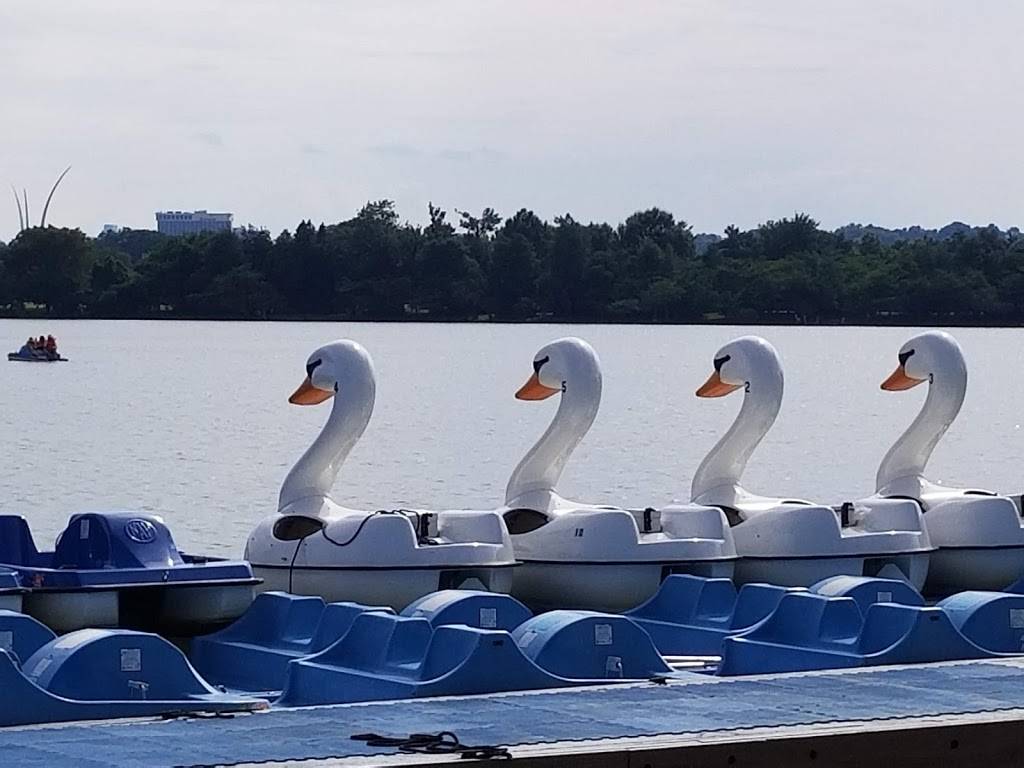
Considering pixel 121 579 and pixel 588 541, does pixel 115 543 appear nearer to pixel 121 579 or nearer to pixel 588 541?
pixel 121 579

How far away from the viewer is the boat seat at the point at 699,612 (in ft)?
47.9

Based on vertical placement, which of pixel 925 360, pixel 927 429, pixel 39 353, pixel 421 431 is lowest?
pixel 421 431

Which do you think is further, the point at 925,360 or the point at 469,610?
the point at 925,360

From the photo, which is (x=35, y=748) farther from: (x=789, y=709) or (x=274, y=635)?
(x=274, y=635)

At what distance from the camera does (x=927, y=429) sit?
64.3ft

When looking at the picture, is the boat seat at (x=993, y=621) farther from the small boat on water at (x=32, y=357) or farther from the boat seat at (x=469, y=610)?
the small boat on water at (x=32, y=357)

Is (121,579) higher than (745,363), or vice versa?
(745,363)

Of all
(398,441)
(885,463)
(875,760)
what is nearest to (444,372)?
(398,441)

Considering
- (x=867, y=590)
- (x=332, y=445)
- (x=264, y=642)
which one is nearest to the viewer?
(x=867, y=590)

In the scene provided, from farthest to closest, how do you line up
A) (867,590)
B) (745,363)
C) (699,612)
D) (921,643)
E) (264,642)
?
(745,363)
(699,612)
(264,642)
(867,590)
(921,643)

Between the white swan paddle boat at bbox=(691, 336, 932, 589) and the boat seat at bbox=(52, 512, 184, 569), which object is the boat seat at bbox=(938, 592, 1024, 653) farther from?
the boat seat at bbox=(52, 512, 184, 569)

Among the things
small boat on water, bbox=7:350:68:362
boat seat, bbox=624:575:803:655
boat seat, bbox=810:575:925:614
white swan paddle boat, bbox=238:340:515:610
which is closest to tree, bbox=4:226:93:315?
small boat on water, bbox=7:350:68:362

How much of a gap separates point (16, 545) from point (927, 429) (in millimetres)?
7448

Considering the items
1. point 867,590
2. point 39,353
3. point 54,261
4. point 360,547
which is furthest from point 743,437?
point 54,261
